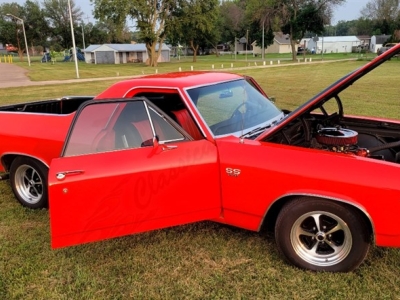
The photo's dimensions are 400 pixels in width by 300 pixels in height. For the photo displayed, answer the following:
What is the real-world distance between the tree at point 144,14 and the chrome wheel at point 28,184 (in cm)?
4217

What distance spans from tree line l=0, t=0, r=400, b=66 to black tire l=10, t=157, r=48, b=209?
42.3 m

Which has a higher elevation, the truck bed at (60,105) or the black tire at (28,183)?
→ the truck bed at (60,105)

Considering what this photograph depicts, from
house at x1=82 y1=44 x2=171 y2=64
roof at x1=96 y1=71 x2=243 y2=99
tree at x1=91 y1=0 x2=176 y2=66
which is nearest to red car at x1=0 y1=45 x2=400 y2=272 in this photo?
roof at x1=96 y1=71 x2=243 y2=99

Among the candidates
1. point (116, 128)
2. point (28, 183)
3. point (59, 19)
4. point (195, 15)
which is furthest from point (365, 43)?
point (116, 128)

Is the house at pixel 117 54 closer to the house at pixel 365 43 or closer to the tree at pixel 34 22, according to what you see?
the tree at pixel 34 22

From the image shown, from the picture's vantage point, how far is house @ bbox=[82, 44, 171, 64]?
60.2 meters

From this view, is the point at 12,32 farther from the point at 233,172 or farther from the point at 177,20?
the point at 233,172

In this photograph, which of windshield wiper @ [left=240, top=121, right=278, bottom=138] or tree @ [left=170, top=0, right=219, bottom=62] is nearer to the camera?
windshield wiper @ [left=240, top=121, right=278, bottom=138]

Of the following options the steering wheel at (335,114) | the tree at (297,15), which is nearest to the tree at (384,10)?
the tree at (297,15)

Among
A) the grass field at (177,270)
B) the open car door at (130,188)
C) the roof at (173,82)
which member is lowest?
the grass field at (177,270)

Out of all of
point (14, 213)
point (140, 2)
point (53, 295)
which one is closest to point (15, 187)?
point (14, 213)

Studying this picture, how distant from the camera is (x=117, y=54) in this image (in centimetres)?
6075

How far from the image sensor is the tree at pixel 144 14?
43.2 metres

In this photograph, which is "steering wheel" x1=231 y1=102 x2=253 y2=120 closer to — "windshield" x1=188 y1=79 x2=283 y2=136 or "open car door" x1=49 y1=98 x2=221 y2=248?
"windshield" x1=188 y1=79 x2=283 y2=136
